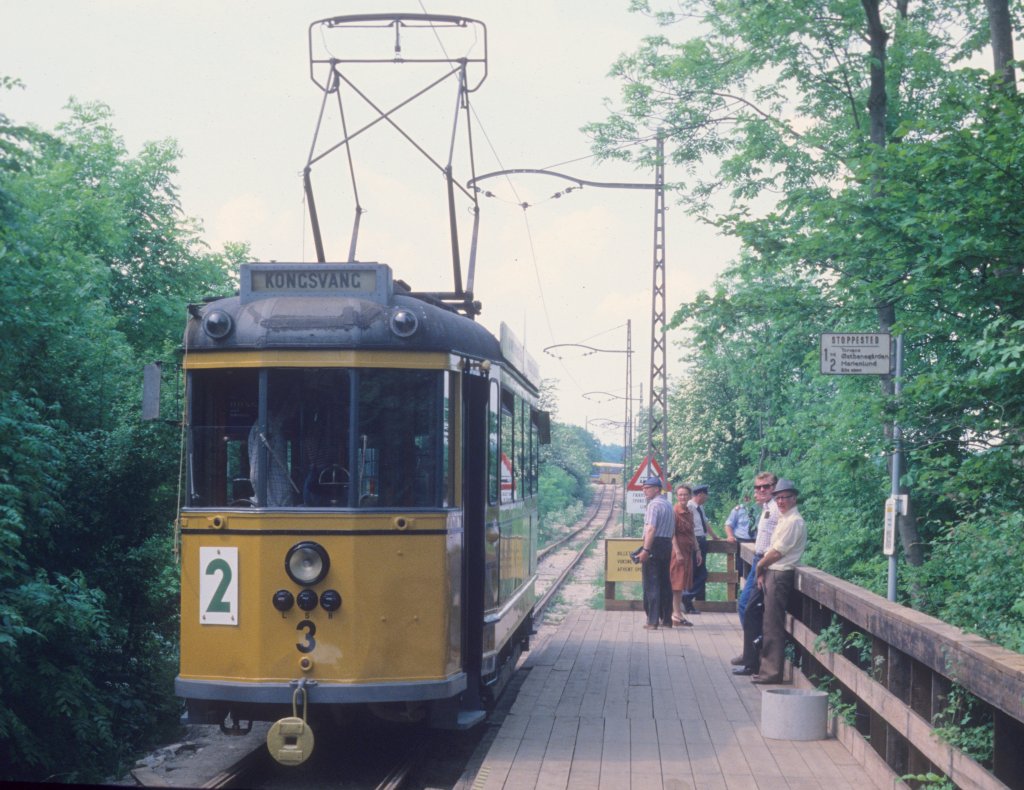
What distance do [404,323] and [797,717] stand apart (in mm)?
3457

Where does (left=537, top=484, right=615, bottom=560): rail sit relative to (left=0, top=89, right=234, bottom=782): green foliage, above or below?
below

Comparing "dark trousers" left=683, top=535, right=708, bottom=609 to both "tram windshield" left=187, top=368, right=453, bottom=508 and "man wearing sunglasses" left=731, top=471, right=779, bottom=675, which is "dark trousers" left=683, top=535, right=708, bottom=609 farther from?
"tram windshield" left=187, top=368, right=453, bottom=508

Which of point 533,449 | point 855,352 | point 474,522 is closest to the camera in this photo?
point 474,522

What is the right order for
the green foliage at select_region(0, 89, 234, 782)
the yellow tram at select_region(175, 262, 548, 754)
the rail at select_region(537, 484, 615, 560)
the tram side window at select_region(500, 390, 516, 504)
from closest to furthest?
the yellow tram at select_region(175, 262, 548, 754), the green foliage at select_region(0, 89, 234, 782), the tram side window at select_region(500, 390, 516, 504), the rail at select_region(537, 484, 615, 560)

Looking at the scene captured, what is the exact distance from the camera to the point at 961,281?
832 cm

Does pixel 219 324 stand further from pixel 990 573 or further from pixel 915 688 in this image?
pixel 990 573

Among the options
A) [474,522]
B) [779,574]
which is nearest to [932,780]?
[474,522]

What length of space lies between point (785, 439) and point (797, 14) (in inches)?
198

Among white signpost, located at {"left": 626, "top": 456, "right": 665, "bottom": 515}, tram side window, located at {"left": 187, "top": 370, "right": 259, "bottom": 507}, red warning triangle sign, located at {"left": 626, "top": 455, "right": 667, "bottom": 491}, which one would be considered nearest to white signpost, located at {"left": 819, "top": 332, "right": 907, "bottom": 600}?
tram side window, located at {"left": 187, "top": 370, "right": 259, "bottom": 507}

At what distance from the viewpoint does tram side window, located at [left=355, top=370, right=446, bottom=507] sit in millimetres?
7891

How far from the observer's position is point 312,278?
8.16 metres

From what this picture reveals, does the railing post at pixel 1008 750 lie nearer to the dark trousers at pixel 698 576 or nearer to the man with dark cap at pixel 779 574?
the man with dark cap at pixel 779 574

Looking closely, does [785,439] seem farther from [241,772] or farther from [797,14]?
[241,772]

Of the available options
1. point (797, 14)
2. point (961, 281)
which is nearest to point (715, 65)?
point (797, 14)
